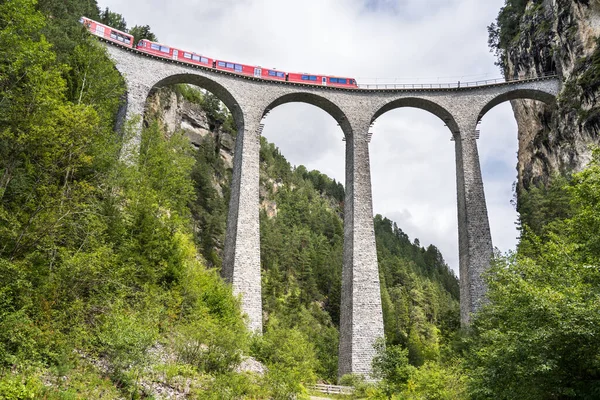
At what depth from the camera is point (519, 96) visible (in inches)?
1186

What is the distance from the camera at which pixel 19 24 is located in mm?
11617

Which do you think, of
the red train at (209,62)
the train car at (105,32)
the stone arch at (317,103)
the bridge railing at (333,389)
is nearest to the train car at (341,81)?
the red train at (209,62)

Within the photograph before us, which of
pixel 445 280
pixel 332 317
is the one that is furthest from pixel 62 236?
pixel 445 280

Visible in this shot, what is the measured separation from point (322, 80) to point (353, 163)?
5.68m

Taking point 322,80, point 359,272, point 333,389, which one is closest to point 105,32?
point 322,80

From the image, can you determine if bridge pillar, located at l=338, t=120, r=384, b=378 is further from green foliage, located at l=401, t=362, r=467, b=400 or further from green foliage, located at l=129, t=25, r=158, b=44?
green foliage, located at l=129, t=25, r=158, b=44

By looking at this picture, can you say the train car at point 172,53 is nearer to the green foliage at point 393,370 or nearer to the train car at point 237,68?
the train car at point 237,68

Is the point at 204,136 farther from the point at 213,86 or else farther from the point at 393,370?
the point at 393,370

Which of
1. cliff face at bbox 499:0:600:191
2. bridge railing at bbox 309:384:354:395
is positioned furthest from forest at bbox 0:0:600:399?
cliff face at bbox 499:0:600:191

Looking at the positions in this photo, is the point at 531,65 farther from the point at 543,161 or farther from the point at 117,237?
the point at 117,237

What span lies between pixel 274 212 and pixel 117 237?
46.6 metres

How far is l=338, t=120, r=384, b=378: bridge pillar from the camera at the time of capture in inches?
882

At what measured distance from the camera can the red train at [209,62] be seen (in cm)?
2486

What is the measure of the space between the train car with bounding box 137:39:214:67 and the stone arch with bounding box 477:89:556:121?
16.5m
